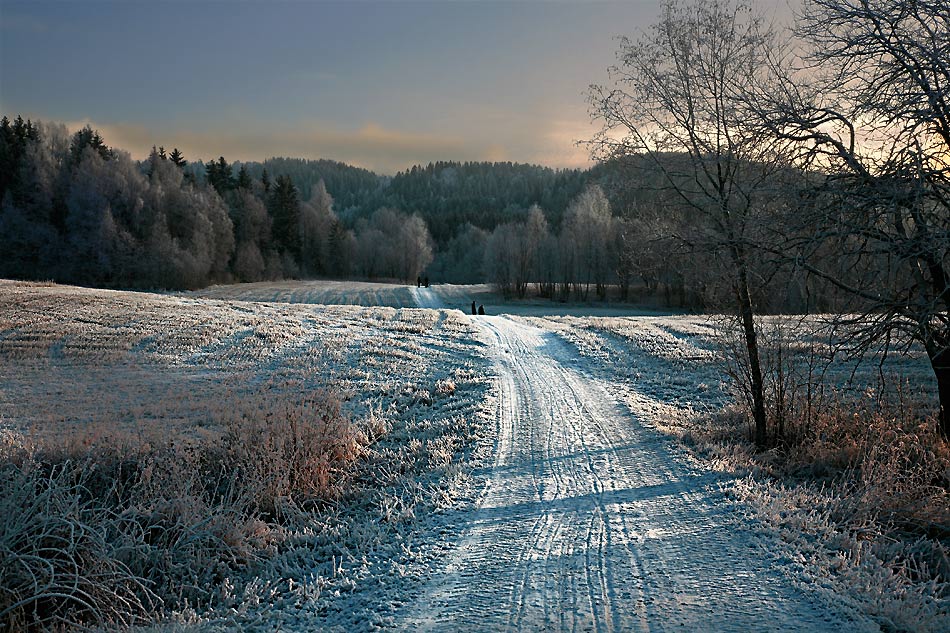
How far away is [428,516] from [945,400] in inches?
365

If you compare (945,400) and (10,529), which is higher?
(945,400)

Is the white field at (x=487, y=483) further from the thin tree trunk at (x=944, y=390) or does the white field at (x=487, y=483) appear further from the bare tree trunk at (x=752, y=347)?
the thin tree trunk at (x=944, y=390)

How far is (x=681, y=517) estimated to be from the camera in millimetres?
6688

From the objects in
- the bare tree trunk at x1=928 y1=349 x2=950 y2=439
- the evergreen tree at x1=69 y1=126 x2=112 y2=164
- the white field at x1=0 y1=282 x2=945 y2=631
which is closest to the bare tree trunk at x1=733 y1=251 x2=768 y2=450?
the white field at x1=0 y1=282 x2=945 y2=631

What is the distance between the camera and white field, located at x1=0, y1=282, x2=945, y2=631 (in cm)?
480

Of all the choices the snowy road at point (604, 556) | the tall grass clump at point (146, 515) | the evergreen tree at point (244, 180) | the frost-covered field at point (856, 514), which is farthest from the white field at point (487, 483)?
the evergreen tree at point (244, 180)

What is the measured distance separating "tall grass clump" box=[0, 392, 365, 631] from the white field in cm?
63

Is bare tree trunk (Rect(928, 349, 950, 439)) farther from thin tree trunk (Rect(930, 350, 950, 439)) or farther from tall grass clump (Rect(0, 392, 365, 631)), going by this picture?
tall grass clump (Rect(0, 392, 365, 631))

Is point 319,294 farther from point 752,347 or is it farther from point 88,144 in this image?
point 752,347

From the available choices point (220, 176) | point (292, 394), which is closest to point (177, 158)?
point (220, 176)

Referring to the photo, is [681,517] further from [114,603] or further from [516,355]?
[516,355]

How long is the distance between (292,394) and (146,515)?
802 centimetres

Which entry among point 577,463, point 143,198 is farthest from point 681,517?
point 143,198

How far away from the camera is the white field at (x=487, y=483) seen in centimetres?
480
